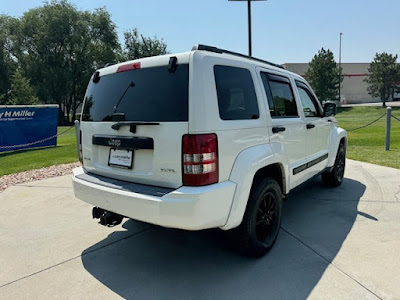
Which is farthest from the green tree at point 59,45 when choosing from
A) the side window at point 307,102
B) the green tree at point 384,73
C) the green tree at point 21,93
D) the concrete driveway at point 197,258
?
the green tree at point 384,73

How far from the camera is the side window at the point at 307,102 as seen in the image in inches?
170

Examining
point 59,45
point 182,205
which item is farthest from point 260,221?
point 59,45

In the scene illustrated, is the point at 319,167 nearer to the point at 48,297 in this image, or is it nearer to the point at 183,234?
the point at 183,234

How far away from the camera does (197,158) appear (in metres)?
2.45

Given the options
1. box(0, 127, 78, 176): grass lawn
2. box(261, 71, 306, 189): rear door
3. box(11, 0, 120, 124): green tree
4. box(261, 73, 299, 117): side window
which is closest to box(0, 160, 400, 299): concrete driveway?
box(261, 71, 306, 189): rear door

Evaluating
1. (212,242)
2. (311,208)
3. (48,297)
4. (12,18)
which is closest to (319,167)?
(311,208)

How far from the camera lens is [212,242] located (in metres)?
3.51

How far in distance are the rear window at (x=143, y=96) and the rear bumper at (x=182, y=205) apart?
2.05ft

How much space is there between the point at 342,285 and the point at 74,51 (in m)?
42.1

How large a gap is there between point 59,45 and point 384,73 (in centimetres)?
4951

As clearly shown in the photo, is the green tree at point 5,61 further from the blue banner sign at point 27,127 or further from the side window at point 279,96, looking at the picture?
the side window at point 279,96

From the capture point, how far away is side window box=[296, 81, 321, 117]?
4.32 meters

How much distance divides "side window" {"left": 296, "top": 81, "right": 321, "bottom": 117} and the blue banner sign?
1076cm

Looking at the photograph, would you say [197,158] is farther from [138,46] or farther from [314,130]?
[138,46]
